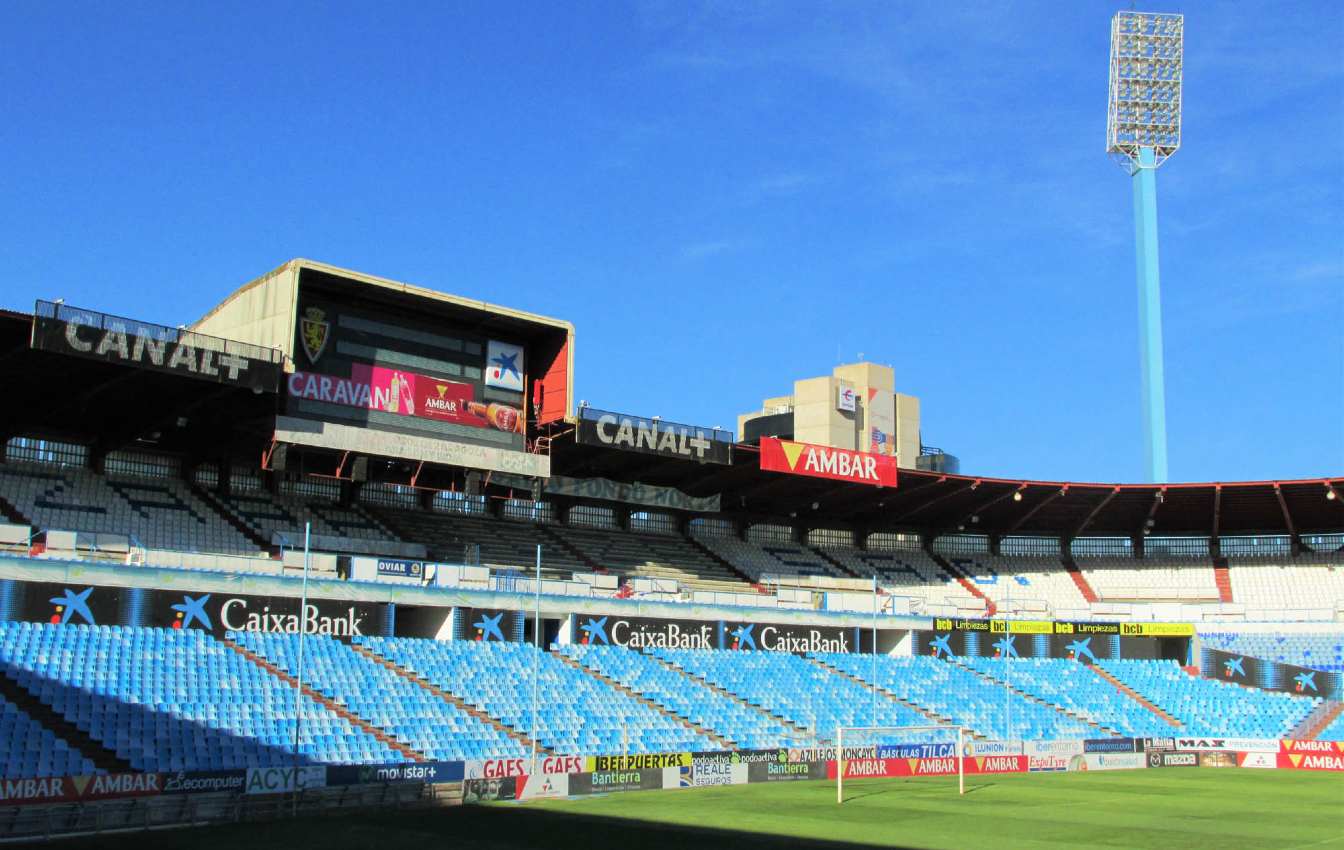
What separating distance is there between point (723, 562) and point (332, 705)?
32043mm

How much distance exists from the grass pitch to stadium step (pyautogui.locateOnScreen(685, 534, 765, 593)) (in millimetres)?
23381

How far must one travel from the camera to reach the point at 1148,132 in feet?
302

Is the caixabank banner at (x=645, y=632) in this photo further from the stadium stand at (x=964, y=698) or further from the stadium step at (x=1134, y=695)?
the stadium step at (x=1134, y=695)

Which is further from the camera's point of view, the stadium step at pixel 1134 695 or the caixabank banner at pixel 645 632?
the stadium step at pixel 1134 695

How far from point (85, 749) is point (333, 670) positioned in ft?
33.2

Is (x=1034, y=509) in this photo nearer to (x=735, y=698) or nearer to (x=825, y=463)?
(x=825, y=463)

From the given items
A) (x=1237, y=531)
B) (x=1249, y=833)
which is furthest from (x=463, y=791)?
(x=1237, y=531)

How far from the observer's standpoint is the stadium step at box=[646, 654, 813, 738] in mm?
50688

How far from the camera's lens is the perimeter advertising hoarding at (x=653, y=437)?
56.0 meters

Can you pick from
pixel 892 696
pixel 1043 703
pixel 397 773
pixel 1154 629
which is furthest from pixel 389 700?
pixel 1154 629

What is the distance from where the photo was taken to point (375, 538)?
5688 centimetres

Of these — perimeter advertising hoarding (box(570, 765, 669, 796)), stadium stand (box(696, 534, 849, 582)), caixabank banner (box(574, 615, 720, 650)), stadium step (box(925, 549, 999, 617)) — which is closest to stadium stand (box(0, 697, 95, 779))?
perimeter advertising hoarding (box(570, 765, 669, 796))

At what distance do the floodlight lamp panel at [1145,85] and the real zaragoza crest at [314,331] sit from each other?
6220 cm

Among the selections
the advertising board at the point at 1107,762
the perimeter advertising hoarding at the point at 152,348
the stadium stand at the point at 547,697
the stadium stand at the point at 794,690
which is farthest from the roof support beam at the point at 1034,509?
the perimeter advertising hoarding at the point at 152,348
